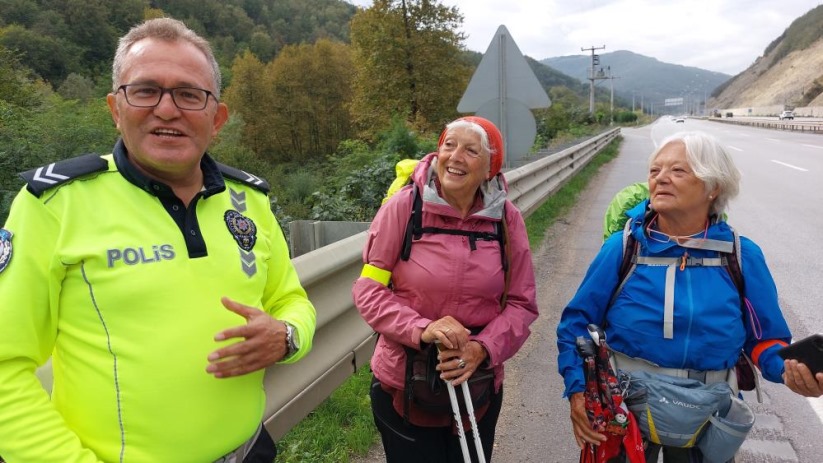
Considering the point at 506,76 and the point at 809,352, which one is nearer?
the point at 809,352

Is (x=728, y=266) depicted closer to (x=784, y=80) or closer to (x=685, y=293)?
(x=685, y=293)

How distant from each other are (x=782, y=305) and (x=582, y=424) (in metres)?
3.66

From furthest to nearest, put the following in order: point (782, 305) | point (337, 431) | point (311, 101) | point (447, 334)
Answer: point (311, 101)
point (782, 305)
point (337, 431)
point (447, 334)

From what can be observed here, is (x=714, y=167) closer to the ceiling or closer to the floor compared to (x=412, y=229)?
closer to the ceiling

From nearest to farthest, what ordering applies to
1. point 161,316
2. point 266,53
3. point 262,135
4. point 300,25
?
point 161,316, point 262,135, point 266,53, point 300,25

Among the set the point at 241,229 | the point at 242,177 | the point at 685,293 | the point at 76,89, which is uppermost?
the point at 76,89

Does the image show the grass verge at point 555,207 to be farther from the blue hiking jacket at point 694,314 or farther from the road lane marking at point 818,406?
the blue hiking jacket at point 694,314

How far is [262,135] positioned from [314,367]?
175 feet

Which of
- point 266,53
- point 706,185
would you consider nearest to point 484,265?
point 706,185

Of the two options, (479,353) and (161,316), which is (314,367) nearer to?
(479,353)

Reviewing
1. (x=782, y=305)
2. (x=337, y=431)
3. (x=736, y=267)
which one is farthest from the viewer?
(x=782, y=305)

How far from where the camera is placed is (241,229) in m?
1.49

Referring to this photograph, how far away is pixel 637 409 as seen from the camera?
6.32 ft

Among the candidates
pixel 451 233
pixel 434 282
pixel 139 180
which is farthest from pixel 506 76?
pixel 139 180
